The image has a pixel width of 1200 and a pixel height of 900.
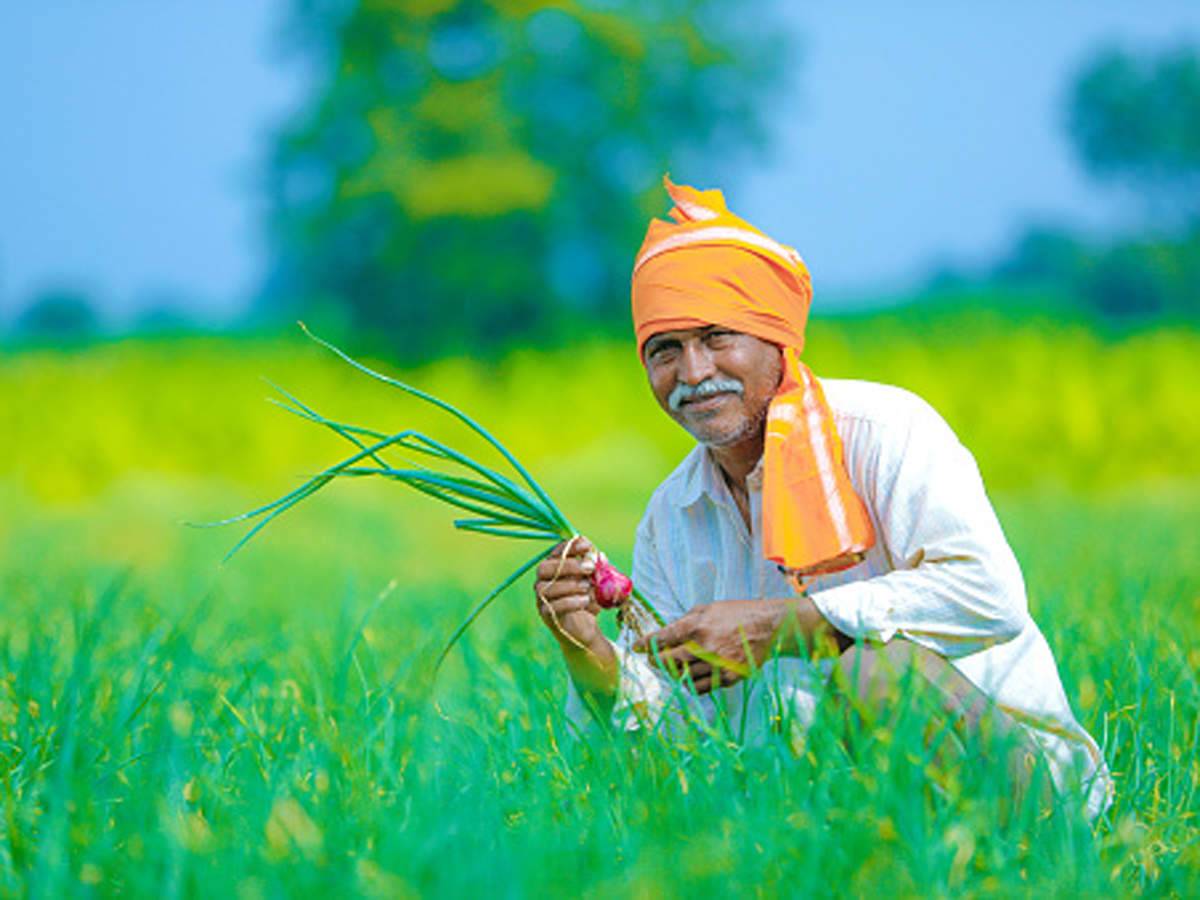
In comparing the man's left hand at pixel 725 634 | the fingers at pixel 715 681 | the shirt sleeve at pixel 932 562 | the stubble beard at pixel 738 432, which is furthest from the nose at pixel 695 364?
the fingers at pixel 715 681

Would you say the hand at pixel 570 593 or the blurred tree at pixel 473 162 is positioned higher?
the blurred tree at pixel 473 162

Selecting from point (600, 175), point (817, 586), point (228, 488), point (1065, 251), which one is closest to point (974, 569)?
point (817, 586)

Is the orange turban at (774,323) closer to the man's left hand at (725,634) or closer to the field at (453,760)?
the man's left hand at (725,634)

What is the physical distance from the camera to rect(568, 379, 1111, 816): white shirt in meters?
2.63

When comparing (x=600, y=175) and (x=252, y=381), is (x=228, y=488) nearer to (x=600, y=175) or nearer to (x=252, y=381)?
(x=252, y=381)

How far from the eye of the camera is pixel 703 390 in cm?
289

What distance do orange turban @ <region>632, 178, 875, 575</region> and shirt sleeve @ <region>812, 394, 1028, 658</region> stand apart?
10cm

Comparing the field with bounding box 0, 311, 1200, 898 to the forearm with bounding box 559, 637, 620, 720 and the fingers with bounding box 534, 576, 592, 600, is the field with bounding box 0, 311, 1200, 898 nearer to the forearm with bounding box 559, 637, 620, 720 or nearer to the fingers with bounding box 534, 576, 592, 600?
the forearm with bounding box 559, 637, 620, 720

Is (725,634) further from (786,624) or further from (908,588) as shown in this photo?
(908,588)

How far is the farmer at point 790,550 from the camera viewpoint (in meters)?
2.63

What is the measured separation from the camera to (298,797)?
2.41 m

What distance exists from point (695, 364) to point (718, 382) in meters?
0.06

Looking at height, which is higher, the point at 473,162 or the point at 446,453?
the point at 473,162

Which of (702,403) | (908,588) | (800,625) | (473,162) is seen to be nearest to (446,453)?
(702,403)
